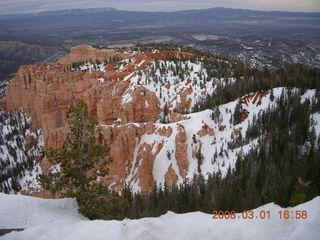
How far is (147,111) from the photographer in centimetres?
5106

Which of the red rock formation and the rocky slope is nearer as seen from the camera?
the rocky slope

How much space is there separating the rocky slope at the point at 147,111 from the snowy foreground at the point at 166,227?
9122 mm

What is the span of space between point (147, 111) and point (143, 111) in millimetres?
814

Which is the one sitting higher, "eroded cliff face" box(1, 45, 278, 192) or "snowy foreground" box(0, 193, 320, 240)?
"snowy foreground" box(0, 193, 320, 240)

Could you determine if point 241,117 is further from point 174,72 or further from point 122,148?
point 174,72

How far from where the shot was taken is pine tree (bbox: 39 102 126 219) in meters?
11.9

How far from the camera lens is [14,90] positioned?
86562 mm


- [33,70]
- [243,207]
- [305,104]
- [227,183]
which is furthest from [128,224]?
[33,70]

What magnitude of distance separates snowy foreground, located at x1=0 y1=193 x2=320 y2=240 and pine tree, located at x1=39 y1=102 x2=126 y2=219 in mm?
1975
